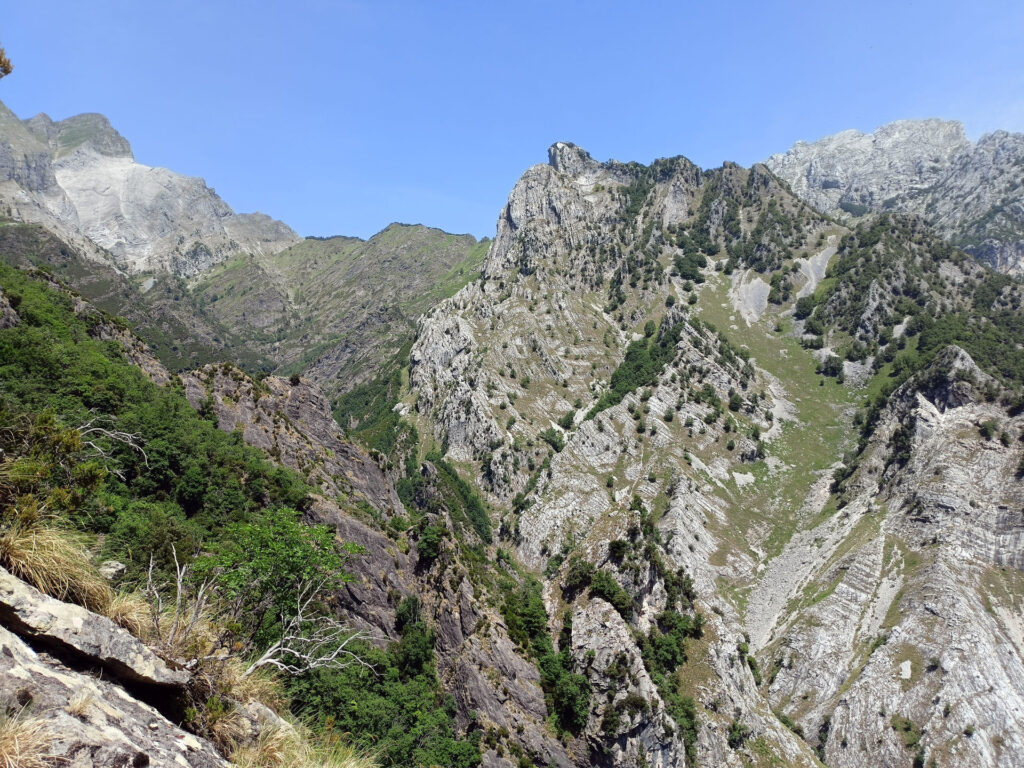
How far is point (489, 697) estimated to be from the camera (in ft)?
180

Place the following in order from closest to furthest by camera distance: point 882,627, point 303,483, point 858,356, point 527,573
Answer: point 303,483
point 882,627
point 527,573
point 858,356

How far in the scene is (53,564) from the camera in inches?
300

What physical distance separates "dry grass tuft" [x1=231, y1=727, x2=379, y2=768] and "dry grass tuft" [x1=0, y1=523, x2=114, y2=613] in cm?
325

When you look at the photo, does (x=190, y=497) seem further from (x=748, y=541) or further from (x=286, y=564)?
(x=748, y=541)

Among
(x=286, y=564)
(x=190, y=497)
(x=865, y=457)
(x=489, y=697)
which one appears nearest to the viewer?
(x=286, y=564)

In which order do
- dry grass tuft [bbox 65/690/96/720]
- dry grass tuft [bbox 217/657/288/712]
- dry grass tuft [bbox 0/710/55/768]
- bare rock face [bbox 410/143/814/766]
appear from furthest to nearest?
1. bare rock face [bbox 410/143/814/766]
2. dry grass tuft [bbox 217/657/288/712]
3. dry grass tuft [bbox 65/690/96/720]
4. dry grass tuft [bbox 0/710/55/768]

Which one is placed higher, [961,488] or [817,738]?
[961,488]

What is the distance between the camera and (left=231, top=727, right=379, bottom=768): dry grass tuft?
8.27 metres

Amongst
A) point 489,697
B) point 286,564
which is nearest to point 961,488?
point 489,697

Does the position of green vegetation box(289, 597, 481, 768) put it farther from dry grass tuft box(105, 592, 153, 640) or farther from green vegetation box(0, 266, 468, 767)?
dry grass tuft box(105, 592, 153, 640)

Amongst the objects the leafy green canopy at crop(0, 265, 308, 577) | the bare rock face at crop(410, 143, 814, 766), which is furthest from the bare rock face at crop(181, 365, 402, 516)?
the bare rock face at crop(410, 143, 814, 766)

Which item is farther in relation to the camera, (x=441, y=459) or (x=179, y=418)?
(x=441, y=459)

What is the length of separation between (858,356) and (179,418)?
187140 mm

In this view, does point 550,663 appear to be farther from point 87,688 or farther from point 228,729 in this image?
point 87,688
